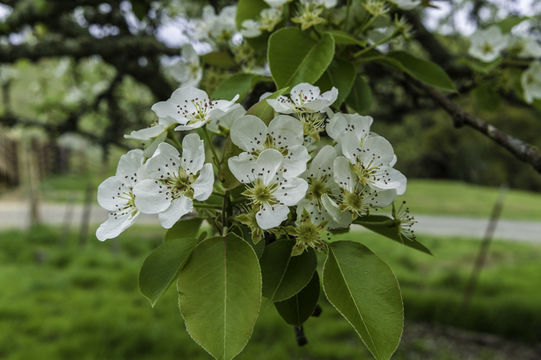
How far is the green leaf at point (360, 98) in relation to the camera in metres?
0.99

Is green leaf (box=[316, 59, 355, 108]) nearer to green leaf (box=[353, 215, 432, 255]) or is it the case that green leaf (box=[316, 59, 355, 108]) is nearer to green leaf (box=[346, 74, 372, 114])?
green leaf (box=[346, 74, 372, 114])

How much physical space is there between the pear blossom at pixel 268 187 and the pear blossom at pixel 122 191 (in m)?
0.18

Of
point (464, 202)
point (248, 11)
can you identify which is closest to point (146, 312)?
point (248, 11)

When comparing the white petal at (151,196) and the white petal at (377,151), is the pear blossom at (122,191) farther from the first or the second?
the white petal at (377,151)

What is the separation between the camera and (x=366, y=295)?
65 cm

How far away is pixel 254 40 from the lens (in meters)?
1.01

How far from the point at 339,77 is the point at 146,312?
3.71m

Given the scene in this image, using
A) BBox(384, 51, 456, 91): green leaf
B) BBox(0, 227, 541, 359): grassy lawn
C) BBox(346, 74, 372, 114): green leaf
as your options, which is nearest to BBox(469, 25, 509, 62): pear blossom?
BBox(384, 51, 456, 91): green leaf

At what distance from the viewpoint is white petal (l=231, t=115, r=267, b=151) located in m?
0.67

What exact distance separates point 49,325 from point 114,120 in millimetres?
1775

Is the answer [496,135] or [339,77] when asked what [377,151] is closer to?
[339,77]

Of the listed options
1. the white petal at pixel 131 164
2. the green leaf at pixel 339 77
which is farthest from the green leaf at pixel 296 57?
the white petal at pixel 131 164

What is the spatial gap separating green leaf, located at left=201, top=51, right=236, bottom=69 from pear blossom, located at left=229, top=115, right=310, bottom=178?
0.47 m

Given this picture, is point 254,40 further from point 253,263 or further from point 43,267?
point 43,267
